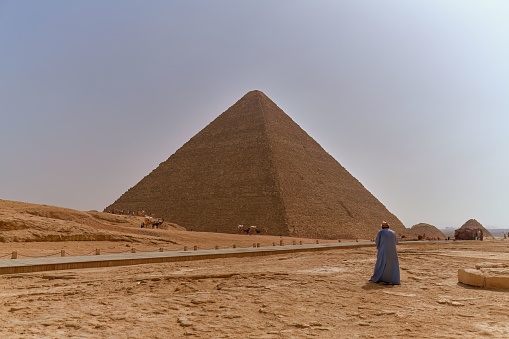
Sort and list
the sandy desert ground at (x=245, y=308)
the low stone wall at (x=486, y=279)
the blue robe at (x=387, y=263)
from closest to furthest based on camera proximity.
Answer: the sandy desert ground at (x=245, y=308) < the low stone wall at (x=486, y=279) < the blue robe at (x=387, y=263)

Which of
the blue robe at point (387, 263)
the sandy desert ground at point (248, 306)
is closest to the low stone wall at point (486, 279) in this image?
the sandy desert ground at point (248, 306)

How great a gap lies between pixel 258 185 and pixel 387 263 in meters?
39.6

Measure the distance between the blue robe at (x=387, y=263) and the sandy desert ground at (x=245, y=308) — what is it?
25cm

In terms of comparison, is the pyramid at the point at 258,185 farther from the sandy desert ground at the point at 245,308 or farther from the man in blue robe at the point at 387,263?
the sandy desert ground at the point at 245,308

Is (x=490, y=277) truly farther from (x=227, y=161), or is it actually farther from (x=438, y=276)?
(x=227, y=161)

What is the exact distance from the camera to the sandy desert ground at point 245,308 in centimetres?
383

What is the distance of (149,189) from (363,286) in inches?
2024

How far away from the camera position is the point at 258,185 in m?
46.4

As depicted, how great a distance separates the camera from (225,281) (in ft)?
21.7

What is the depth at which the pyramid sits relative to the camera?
4275cm

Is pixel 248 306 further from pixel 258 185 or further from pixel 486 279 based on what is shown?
pixel 258 185

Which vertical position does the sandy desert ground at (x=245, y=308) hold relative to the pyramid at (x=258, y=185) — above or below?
below

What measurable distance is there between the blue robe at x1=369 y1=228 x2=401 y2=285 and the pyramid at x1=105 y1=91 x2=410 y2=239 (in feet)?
101

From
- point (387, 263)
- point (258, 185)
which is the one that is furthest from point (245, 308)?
point (258, 185)
